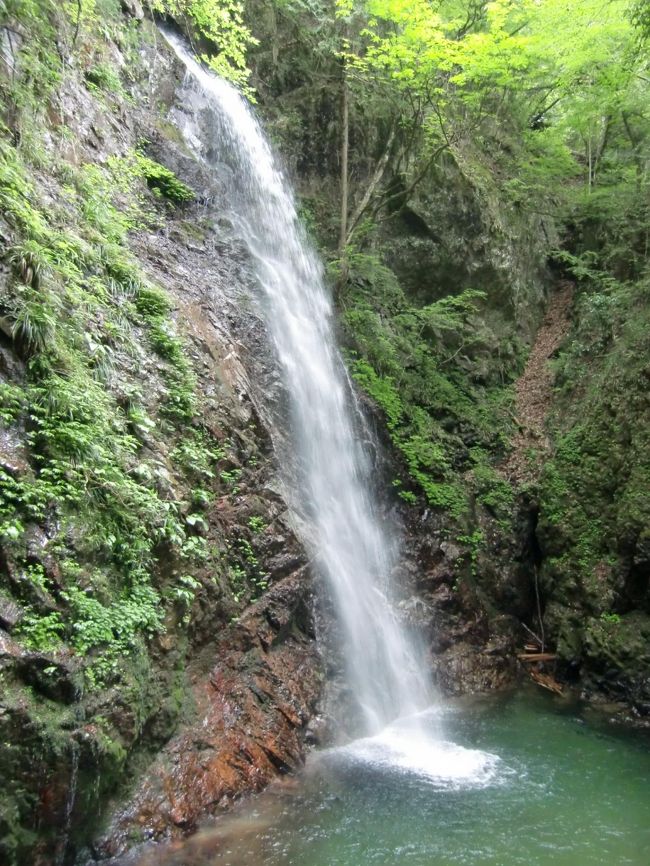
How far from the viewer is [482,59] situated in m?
9.95

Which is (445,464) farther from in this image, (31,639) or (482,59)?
(31,639)

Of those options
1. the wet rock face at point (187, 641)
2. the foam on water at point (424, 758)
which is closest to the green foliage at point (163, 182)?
the wet rock face at point (187, 641)

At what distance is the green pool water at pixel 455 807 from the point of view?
4785 mm

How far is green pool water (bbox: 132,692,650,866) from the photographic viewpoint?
4785mm

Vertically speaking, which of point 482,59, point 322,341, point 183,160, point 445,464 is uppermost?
point 482,59

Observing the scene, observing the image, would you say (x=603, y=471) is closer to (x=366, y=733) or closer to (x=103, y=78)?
(x=366, y=733)

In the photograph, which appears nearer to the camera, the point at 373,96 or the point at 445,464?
the point at 445,464

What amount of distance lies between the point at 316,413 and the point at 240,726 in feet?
15.2

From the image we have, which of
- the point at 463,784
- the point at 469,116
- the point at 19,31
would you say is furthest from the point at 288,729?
the point at 469,116

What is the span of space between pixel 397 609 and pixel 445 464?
3.08m

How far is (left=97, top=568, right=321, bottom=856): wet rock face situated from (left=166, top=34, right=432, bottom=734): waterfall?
86cm

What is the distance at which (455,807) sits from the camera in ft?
18.2

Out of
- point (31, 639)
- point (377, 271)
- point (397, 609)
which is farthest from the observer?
point (377, 271)

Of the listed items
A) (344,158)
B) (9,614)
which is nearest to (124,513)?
(9,614)
